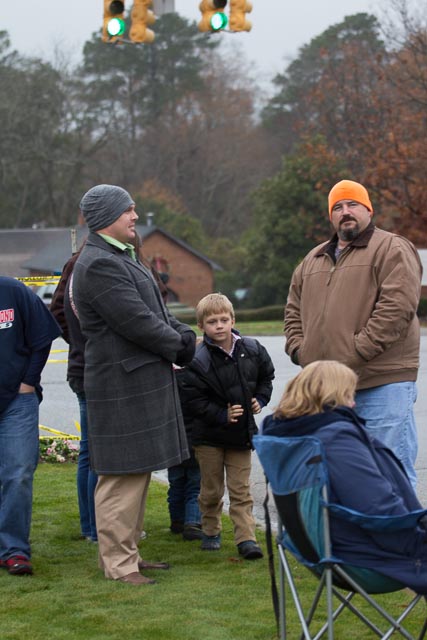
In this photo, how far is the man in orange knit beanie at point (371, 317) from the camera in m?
5.83

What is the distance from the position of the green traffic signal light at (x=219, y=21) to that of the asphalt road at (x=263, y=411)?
4.68 metres

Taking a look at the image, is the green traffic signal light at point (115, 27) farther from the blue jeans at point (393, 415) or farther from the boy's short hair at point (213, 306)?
the blue jeans at point (393, 415)

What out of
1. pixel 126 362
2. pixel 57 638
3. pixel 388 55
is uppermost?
pixel 388 55

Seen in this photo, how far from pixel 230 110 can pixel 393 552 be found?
82224 millimetres

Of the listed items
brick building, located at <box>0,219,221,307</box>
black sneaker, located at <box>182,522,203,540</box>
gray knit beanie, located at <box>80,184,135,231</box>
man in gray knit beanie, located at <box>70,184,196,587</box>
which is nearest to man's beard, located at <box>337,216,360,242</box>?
man in gray knit beanie, located at <box>70,184,196,587</box>

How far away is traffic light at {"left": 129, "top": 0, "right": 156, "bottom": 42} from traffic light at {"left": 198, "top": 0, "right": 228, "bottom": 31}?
2.21ft

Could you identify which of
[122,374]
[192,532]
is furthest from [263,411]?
[122,374]

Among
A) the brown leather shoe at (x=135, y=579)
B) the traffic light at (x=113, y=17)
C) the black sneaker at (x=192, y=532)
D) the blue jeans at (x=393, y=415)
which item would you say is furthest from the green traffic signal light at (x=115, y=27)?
the brown leather shoe at (x=135, y=579)

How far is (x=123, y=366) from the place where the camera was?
5922 mm

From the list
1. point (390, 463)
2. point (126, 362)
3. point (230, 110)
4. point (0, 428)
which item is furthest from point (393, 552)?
point (230, 110)

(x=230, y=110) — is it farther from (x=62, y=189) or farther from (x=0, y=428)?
(x=0, y=428)

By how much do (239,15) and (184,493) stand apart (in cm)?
925

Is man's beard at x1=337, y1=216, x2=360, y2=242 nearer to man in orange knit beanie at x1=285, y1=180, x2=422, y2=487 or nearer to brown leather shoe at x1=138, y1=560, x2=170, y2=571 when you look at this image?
man in orange knit beanie at x1=285, y1=180, x2=422, y2=487

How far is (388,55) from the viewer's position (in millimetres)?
44406
